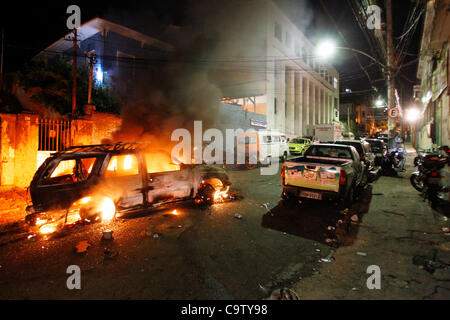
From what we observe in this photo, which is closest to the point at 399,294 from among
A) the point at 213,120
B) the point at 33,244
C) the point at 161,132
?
the point at 33,244

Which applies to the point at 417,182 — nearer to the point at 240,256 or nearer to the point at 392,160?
the point at 392,160

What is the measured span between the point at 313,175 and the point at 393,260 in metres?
2.39

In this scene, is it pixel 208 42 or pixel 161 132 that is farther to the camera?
pixel 208 42

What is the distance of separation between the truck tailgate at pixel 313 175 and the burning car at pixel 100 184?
2.47 meters

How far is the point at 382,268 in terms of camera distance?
10.6 feet

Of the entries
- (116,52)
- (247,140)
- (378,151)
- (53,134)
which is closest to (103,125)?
(53,134)

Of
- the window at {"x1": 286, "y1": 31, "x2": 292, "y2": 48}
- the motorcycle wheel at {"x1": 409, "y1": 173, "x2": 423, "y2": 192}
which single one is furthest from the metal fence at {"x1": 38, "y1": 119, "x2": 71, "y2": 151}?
the window at {"x1": 286, "y1": 31, "x2": 292, "y2": 48}

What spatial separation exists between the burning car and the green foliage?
10.4 metres

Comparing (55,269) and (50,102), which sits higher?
(50,102)

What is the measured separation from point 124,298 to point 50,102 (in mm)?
15115

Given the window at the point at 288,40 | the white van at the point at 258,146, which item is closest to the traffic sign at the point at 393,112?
the white van at the point at 258,146

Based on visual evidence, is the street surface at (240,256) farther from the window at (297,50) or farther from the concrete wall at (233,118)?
the window at (297,50)

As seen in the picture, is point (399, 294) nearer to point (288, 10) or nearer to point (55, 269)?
point (55, 269)

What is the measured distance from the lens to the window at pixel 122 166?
4.66 metres
